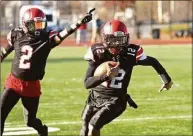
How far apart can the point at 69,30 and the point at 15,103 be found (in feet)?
3.85

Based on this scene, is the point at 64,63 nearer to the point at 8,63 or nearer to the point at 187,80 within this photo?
the point at 8,63

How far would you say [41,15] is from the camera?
25.0ft

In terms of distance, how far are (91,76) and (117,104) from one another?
447mm

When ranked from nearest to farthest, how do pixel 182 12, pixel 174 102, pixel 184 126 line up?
pixel 184 126
pixel 174 102
pixel 182 12

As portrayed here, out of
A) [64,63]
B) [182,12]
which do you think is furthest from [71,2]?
[64,63]

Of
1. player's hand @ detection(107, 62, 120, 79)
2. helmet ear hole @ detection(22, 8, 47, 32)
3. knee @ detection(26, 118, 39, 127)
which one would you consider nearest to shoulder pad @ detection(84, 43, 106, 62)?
player's hand @ detection(107, 62, 120, 79)

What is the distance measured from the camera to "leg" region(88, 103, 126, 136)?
6703 millimetres

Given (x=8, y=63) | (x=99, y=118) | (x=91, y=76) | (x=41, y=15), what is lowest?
(x=8, y=63)

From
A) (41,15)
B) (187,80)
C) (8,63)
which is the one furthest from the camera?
(8,63)

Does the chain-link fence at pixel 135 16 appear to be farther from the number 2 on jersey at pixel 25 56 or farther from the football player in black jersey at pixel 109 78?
the football player in black jersey at pixel 109 78

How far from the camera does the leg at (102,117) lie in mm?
6703

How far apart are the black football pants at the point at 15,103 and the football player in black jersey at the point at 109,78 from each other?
959 mm

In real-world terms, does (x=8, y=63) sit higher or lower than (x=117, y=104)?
lower

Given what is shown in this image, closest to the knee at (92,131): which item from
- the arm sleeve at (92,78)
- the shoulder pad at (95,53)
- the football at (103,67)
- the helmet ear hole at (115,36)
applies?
the arm sleeve at (92,78)
